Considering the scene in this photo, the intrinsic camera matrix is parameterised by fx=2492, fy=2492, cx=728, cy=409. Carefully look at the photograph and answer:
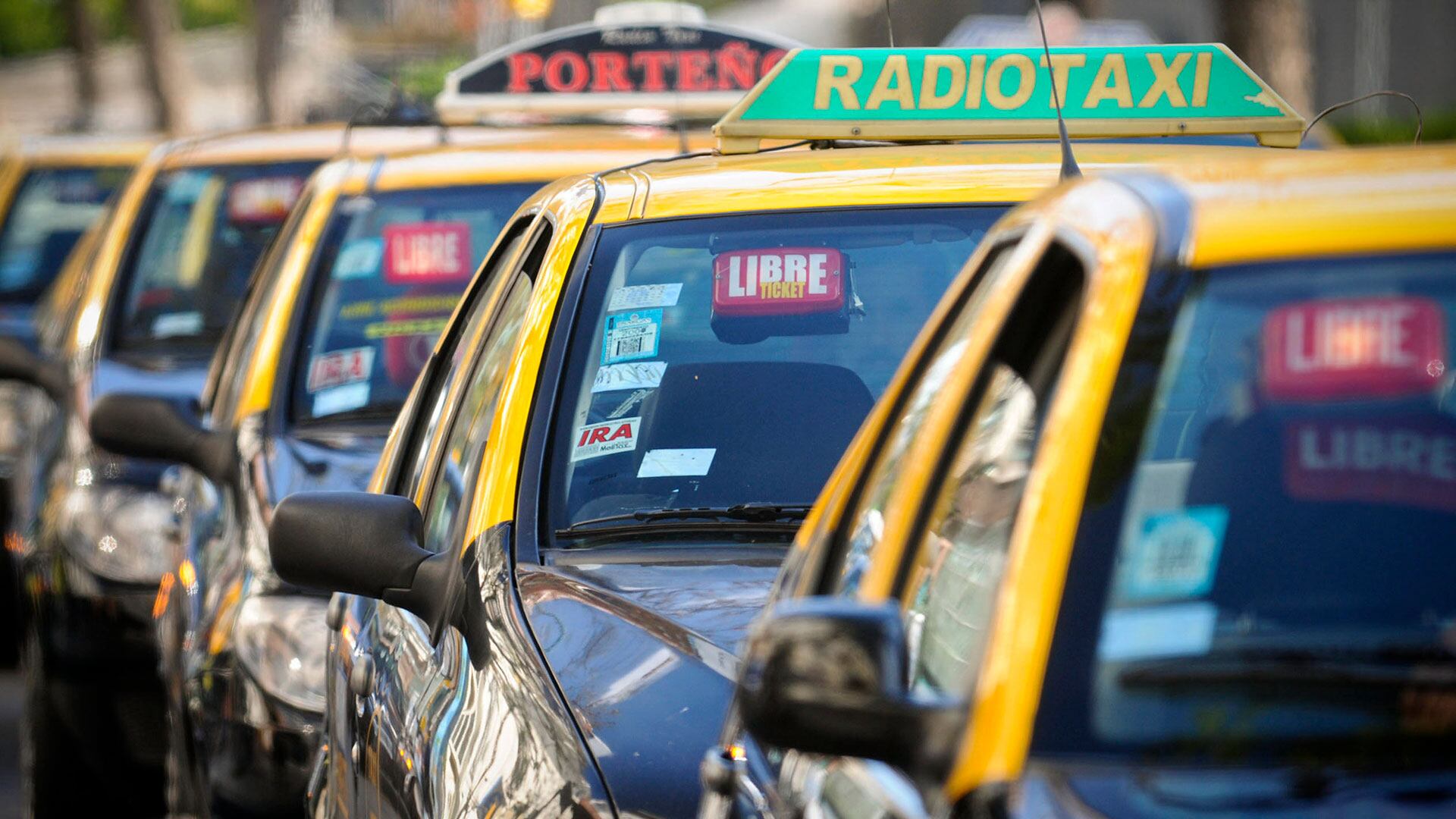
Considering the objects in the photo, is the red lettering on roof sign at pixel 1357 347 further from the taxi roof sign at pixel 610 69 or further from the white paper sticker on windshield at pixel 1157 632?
the taxi roof sign at pixel 610 69

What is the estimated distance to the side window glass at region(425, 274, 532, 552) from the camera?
386cm

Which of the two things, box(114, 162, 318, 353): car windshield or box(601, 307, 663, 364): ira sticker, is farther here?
box(114, 162, 318, 353): car windshield

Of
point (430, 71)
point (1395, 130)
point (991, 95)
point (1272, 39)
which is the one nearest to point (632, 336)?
point (991, 95)

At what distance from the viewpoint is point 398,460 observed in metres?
4.57

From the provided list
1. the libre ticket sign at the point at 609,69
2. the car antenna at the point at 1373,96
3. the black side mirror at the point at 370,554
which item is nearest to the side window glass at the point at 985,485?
the black side mirror at the point at 370,554

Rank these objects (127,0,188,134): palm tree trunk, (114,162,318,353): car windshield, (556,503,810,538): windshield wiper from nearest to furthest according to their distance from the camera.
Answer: (556,503,810,538): windshield wiper → (114,162,318,353): car windshield → (127,0,188,134): palm tree trunk

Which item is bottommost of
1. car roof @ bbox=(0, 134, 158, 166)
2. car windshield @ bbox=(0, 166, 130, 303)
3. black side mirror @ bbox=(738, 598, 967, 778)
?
car windshield @ bbox=(0, 166, 130, 303)

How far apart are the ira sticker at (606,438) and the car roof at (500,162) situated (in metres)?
2.14

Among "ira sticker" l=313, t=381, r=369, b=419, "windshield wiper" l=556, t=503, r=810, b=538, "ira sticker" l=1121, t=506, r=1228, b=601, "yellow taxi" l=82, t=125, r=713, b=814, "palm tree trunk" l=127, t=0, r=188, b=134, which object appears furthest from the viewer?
"palm tree trunk" l=127, t=0, r=188, b=134

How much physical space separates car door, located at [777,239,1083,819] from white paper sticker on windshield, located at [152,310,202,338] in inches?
258

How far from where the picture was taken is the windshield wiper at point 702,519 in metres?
3.82

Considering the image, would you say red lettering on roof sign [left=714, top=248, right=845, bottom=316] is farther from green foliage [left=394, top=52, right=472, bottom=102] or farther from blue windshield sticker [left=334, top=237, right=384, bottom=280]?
green foliage [left=394, top=52, right=472, bottom=102]

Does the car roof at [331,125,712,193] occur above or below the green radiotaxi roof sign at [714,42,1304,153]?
below

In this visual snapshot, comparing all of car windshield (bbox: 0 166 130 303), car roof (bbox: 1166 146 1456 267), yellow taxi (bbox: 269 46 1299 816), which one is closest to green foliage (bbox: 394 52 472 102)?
car windshield (bbox: 0 166 130 303)
